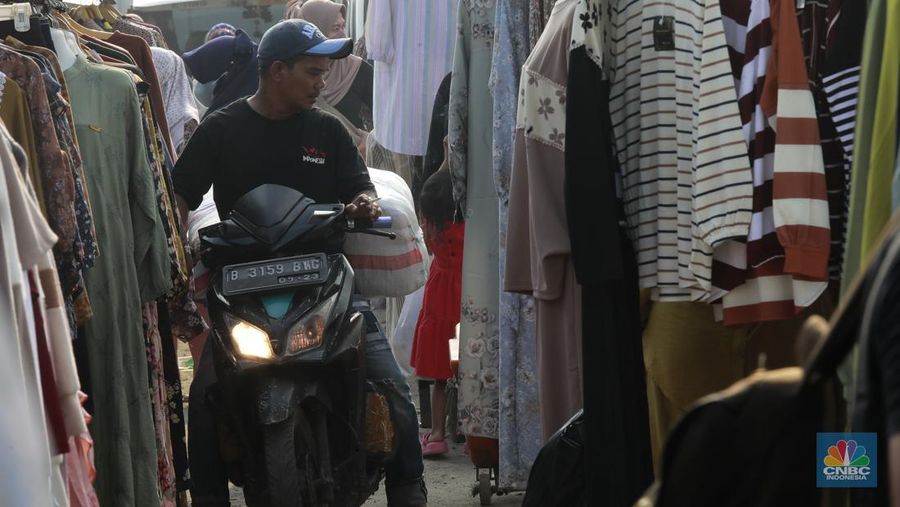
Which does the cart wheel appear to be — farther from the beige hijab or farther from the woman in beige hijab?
the beige hijab

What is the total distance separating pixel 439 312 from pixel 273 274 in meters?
2.20

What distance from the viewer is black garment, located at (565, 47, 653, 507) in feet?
13.8

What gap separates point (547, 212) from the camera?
4.53 metres

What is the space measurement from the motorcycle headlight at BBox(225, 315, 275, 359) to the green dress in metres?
0.35

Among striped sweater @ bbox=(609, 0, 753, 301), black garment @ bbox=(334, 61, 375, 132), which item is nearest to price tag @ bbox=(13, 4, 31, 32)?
striped sweater @ bbox=(609, 0, 753, 301)

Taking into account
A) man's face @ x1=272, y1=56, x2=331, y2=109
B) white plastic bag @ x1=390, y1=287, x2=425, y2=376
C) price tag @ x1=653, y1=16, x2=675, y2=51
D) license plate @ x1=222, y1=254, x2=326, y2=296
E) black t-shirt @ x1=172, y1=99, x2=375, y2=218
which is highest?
man's face @ x1=272, y1=56, x2=331, y2=109

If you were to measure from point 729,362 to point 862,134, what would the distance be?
1.10m

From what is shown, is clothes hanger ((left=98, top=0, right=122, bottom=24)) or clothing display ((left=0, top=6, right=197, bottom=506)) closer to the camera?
clothing display ((left=0, top=6, right=197, bottom=506))

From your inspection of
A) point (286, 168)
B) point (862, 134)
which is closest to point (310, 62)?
point (286, 168)

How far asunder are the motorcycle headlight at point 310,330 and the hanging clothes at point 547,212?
0.62 m

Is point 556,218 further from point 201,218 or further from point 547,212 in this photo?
point 201,218

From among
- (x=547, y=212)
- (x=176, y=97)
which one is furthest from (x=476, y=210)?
(x=176, y=97)

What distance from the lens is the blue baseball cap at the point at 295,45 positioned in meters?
5.48

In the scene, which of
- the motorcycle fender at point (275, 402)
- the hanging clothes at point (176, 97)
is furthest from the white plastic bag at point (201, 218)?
the hanging clothes at point (176, 97)
